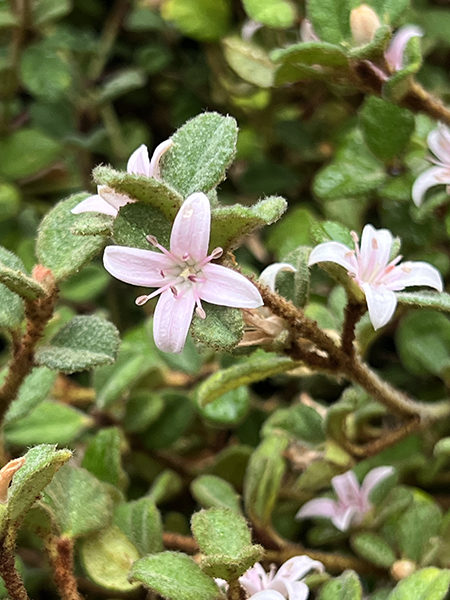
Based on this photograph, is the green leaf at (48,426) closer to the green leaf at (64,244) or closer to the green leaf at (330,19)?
the green leaf at (64,244)

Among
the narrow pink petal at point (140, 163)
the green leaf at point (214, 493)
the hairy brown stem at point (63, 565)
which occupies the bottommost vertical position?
the green leaf at point (214, 493)

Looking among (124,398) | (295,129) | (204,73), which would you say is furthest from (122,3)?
(124,398)

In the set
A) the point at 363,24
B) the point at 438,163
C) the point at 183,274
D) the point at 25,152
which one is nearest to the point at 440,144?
the point at 438,163

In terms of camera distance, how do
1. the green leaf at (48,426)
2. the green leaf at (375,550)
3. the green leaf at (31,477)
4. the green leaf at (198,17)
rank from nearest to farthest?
the green leaf at (31,477)
the green leaf at (375,550)
the green leaf at (48,426)
the green leaf at (198,17)

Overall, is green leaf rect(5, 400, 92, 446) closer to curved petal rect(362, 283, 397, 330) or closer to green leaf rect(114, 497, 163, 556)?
green leaf rect(114, 497, 163, 556)

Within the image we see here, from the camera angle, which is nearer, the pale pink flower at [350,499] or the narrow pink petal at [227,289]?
the narrow pink petal at [227,289]

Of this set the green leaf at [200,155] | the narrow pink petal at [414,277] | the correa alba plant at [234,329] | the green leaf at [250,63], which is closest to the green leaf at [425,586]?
the correa alba plant at [234,329]

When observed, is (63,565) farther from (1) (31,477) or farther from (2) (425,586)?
(2) (425,586)

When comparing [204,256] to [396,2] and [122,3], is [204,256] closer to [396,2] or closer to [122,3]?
[396,2]
